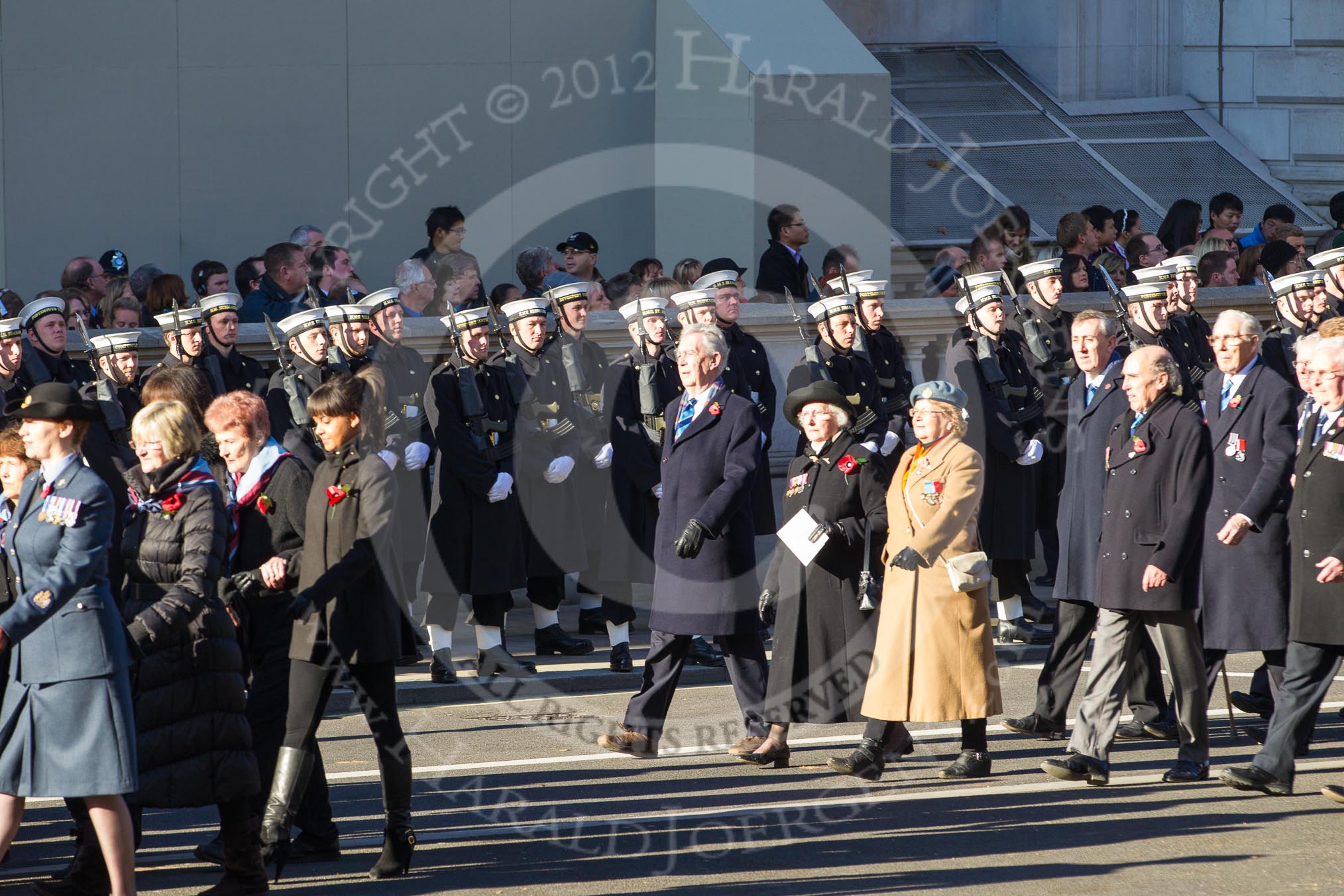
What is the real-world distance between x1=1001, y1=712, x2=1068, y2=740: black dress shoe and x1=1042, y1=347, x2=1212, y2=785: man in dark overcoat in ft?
2.59

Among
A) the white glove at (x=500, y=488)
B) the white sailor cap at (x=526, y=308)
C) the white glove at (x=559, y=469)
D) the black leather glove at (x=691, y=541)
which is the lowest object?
the black leather glove at (x=691, y=541)

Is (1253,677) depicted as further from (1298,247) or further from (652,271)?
(1298,247)

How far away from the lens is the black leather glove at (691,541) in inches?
328

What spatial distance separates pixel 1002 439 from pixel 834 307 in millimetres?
1211

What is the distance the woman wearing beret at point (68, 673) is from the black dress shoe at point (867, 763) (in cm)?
315

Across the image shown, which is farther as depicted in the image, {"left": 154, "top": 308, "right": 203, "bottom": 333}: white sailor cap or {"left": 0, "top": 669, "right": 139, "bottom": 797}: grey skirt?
{"left": 154, "top": 308, "right": 203, "bottom": 333}: white sailor cap

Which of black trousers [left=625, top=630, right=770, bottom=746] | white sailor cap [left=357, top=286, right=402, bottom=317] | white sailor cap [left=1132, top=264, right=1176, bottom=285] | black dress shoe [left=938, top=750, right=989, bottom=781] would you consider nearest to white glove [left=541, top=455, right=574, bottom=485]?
white sailor cap [left=357, top=286, right=402, bottom=317]

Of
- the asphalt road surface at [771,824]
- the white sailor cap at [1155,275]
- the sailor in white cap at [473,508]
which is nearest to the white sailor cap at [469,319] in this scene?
the sailor in white cap at [473,508]

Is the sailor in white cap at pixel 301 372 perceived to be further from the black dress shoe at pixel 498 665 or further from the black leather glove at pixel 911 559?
the black leather glove at pixel 911 559

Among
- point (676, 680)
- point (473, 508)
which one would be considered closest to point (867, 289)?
point (473, 508)

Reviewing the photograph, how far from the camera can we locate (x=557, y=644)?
10906 mm

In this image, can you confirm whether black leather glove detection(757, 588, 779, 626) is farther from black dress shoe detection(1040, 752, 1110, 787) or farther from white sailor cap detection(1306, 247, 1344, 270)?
white sailor cap detection(1306, 247, 1344, 270)

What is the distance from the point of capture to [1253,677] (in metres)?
9.60

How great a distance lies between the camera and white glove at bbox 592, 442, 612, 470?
1100 cm
